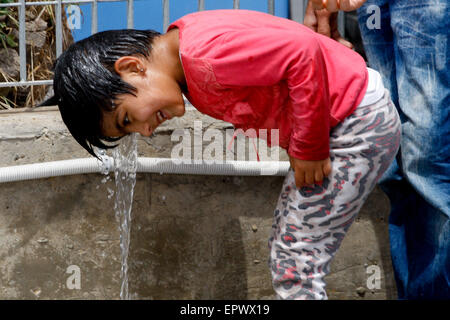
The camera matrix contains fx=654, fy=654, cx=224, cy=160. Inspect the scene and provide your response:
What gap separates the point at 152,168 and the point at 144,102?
726 millimetres

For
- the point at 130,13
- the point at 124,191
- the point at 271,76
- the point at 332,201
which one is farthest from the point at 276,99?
the point at 130,13

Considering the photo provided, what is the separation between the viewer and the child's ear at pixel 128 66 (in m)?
1.77

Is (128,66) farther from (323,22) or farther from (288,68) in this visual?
(323,22)

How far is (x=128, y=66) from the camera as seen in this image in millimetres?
1779

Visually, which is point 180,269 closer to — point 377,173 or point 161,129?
point 161,129

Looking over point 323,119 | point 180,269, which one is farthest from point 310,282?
point 180,269

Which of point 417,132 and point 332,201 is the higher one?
point 417,132

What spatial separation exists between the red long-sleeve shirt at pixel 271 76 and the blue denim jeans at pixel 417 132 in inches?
10.8

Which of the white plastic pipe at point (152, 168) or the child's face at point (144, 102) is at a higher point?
the child's face at point (144, 102)

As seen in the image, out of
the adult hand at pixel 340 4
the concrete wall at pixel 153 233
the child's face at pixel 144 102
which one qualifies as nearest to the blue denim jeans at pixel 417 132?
the adult hand at pixel 340 4

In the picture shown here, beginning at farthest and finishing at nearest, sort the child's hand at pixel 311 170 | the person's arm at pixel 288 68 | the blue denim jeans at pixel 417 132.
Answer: the blue denim jeans at pixel 417 132 → the child's hand at pixel 311 170 → the person's arm at pixel 288 68

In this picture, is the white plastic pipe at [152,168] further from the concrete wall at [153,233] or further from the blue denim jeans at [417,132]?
the blue denim jeans at [417,132]

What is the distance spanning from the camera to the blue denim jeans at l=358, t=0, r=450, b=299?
2059 mm

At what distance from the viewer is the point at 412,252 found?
2.31 metres
